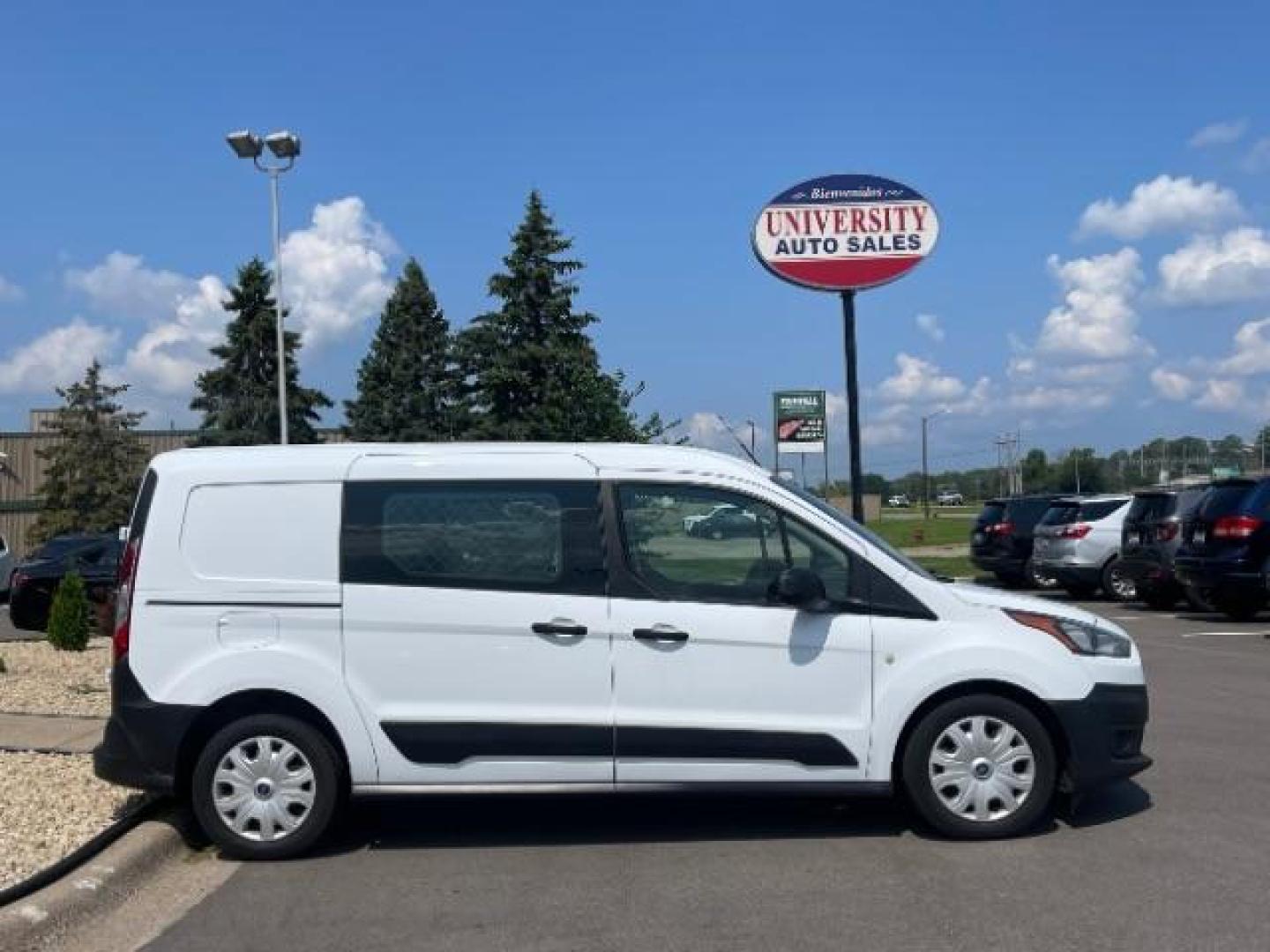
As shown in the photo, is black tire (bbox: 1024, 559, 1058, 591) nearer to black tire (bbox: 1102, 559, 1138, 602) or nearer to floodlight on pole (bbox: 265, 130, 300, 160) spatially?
black tire (bbox: 1102, 559, 1138, 602)

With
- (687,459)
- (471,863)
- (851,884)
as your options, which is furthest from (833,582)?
(471,863)

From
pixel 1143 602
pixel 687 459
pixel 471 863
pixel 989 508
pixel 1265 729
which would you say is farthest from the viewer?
pixel 989 508

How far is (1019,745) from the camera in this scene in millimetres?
6492

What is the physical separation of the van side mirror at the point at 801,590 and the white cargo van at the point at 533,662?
15mm

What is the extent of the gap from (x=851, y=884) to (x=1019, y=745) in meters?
1.23

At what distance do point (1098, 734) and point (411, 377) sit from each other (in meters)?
45.2

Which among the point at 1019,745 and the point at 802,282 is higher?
the point at 802,282

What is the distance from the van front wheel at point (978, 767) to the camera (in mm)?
6457

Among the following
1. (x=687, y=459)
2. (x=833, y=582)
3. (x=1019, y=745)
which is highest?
(x=687, y=459)

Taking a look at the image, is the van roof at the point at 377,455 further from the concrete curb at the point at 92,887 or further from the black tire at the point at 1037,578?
the black tire at the point at 1037,578

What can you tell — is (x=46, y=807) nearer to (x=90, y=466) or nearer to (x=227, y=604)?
(x=227, y=604)

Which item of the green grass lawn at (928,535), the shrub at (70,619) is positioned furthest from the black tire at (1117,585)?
the green grass lawn at (928,535)

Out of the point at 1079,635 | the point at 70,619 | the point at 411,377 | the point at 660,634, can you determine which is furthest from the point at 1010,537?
the point at 411,377

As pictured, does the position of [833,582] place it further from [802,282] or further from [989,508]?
[989,508]
